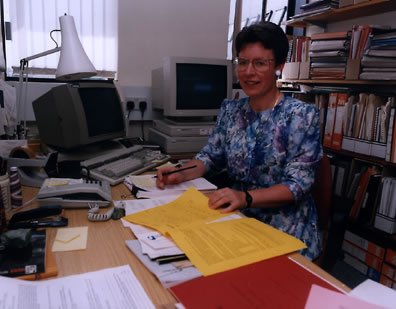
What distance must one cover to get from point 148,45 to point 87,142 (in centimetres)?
117

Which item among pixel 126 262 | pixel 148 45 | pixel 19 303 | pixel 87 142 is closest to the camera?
pixel 19 303

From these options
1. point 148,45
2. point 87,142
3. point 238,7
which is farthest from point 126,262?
point 238,7

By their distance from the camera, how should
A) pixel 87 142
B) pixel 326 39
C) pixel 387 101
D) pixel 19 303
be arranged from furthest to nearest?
pixel 326 39 → pixel 387 101 → pixel 87 142 → pixel 19 303

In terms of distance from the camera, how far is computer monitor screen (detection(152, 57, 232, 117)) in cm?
214

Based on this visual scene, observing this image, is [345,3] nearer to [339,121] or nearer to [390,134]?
[339,121]

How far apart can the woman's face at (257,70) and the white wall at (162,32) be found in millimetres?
1310

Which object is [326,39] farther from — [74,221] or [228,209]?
[74,221]

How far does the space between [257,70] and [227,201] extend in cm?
61

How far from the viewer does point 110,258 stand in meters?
0.77

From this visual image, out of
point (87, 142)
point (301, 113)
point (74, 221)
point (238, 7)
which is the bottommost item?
point (74, 221)

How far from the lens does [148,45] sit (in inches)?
99.7

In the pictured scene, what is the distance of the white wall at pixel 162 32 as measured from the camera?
8.09 feet

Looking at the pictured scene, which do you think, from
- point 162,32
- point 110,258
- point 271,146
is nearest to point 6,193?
point 110,258

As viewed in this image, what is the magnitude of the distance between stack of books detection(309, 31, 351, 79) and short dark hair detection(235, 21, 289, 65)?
108 cm
